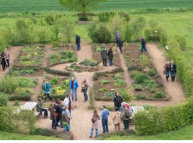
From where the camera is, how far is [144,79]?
30.1 m

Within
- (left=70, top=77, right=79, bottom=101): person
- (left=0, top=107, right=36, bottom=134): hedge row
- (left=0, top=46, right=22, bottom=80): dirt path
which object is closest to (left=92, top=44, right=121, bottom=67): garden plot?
(left=0, top=46, right=22, bottom=80): dirt path

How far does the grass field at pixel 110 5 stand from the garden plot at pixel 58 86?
3113cm

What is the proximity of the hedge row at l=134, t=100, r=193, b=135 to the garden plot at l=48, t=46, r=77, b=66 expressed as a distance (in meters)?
13.8

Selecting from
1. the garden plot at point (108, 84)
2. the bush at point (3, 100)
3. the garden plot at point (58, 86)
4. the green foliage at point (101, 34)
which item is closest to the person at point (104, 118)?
the garden plot at point (108, 84)

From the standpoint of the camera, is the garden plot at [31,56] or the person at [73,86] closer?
the person at [73,86]

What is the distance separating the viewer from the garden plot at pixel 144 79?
27625 millimetres

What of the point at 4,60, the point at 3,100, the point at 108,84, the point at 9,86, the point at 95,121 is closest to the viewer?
the point at 95,121

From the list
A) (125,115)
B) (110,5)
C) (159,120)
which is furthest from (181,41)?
(110,5)

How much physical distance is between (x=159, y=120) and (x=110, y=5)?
4262 cm

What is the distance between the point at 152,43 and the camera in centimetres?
4119

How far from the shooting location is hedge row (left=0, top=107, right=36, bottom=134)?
21.8m

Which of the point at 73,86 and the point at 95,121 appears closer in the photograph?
the point at 95,121

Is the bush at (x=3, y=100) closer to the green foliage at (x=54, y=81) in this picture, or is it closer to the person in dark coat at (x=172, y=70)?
the green foliage at (x=54, y=81)

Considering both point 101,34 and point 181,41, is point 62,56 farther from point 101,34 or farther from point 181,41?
point 181,41
